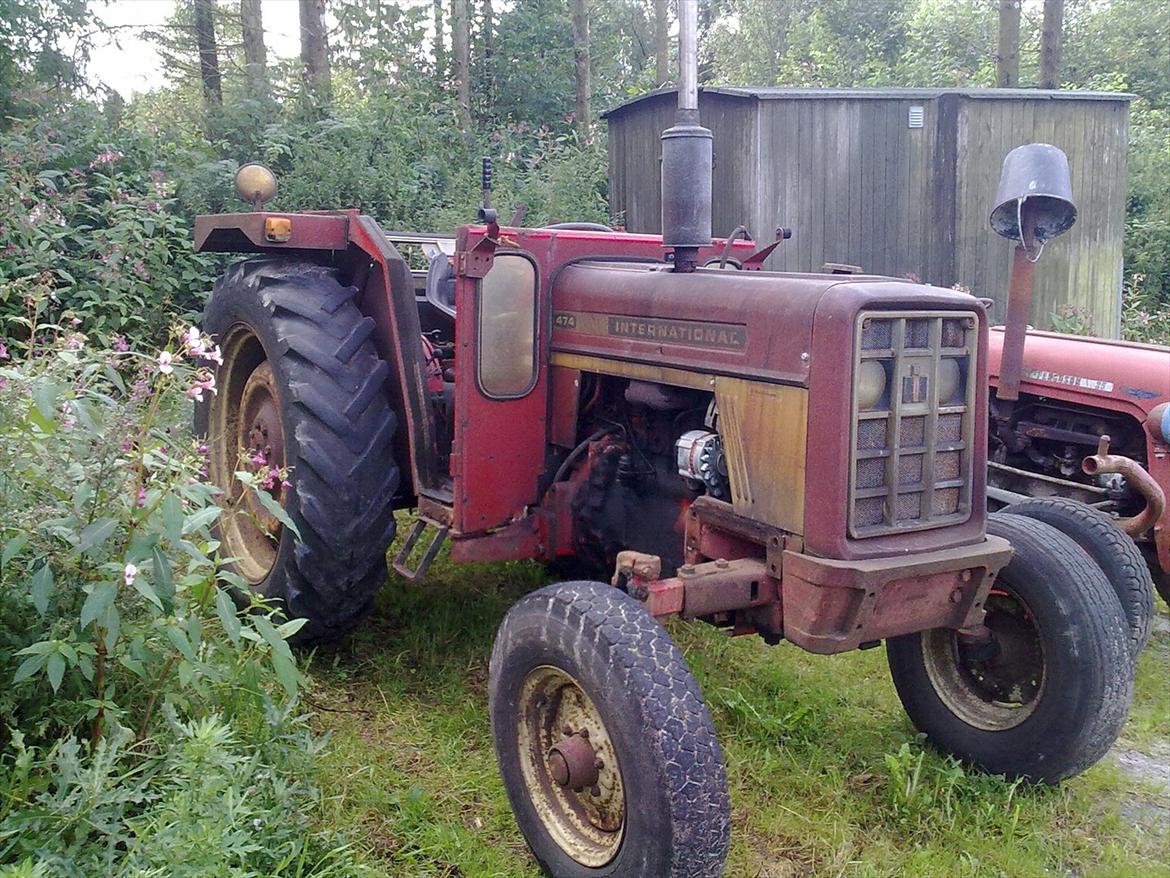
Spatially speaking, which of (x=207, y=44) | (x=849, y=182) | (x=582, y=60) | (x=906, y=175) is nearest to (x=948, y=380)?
(x=849, y=182)

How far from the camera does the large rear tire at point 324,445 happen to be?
3498 millimetres

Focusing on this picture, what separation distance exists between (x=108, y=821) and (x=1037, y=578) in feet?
8.30

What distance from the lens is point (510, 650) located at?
9.00ft

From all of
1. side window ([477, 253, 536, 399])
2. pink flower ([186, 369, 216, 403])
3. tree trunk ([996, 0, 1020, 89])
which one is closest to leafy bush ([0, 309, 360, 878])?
pink flower ([186, 369, 216, 403])

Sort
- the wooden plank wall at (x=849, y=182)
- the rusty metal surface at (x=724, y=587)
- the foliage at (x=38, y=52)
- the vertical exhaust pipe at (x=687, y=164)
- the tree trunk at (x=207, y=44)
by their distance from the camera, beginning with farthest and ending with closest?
the tree trunk at (x=207, y=44)
the wooden plank wall at (x=849, y=182)
the foliage at (x=38, y=52)
the vertical exhaust pipe at (x=687, y=164)
the rusty metal surface at (x=724, y=587)

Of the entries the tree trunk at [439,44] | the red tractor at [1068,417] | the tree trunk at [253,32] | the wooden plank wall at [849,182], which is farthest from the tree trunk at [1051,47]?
the tree trunk at [253,32]

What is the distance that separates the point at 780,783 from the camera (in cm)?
315

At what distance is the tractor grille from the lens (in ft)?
8.63

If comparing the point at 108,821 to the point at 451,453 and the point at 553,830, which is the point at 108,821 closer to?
the point at 553,830

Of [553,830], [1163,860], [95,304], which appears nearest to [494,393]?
[553,830]

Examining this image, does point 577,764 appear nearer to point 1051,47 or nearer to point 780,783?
point 780,783

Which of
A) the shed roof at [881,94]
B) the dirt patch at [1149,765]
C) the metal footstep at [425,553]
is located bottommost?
the dirt patch at [1149,765]

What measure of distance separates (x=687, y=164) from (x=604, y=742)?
1.69m

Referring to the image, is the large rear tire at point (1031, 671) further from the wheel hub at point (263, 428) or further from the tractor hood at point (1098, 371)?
the wheel hub at point (263, 428)
